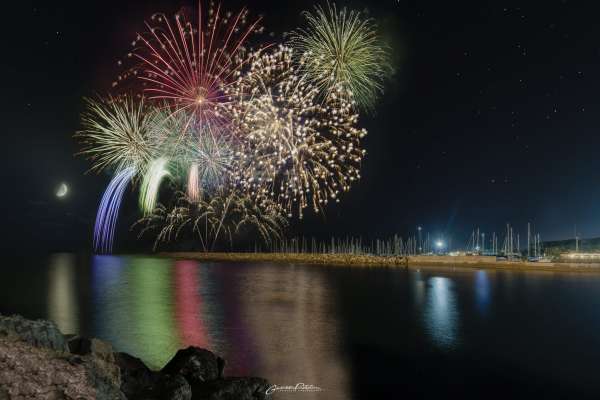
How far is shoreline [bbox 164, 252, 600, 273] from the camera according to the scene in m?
50.1

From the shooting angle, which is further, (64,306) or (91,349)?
(64,306)

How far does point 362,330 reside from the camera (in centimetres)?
1748

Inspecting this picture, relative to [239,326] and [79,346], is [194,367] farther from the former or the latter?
[239,326]

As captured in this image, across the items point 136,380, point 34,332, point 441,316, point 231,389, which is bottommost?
point 441,316

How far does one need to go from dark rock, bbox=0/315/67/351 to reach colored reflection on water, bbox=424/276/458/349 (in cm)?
1163

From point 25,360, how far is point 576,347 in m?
16.2

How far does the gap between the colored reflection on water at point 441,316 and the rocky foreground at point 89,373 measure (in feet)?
29.4

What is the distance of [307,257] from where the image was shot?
70250 millimetres

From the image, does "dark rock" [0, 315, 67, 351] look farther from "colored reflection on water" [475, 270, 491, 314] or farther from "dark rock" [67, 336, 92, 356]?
"colored reflection on water" [475, 270, 491, 314]

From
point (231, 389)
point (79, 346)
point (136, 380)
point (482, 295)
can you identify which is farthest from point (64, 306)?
point (482, 295)

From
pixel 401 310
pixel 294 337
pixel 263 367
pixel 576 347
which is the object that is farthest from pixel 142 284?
pixel 576 347

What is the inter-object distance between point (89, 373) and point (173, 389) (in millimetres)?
1555

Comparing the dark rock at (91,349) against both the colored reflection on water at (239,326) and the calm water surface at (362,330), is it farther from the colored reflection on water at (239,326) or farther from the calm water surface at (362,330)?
the calm water surface at (362,330)

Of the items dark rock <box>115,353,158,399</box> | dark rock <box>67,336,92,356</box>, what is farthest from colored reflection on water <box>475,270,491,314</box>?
→ dark rock <box>67,336,92,356</box>
